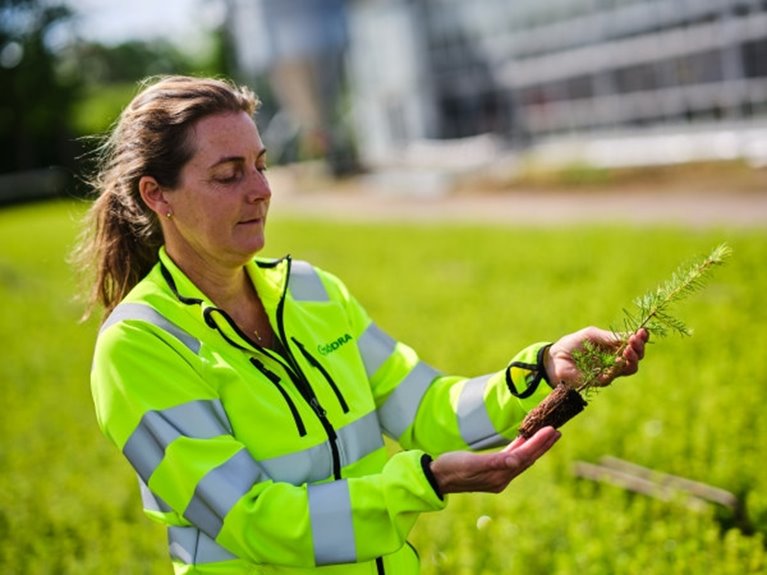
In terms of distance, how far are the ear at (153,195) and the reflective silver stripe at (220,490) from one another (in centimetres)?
68

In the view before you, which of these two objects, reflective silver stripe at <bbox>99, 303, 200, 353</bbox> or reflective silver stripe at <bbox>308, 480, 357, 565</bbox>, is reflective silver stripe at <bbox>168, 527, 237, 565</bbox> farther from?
reflective silver stripe at <bbox>99, 303, 200, 353</bbox>

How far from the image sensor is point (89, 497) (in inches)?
219

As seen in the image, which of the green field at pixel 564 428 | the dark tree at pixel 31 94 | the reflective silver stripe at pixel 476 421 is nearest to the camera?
the reflective silver stripe at pixel 476 421

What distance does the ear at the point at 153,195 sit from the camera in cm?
226

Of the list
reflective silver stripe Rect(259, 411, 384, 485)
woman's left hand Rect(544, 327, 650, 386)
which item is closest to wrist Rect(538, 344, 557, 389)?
woman's left hand Rect(544, 327, 650, 386)

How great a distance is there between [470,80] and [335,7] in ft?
22.0

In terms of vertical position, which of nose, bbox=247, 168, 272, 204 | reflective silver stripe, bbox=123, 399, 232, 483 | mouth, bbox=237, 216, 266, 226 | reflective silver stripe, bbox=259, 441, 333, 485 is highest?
nose, bbox=247, 168, 272, 204

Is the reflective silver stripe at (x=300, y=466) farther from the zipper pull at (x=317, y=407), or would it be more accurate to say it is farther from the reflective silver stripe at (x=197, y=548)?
→ the reflective silver stripe at (x=197, y=548)

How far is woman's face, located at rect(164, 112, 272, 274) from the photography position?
2.18 meters

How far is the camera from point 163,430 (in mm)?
1960

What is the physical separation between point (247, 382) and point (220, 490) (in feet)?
0.96

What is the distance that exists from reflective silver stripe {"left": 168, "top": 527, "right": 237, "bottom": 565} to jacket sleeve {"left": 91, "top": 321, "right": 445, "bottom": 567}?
105mm

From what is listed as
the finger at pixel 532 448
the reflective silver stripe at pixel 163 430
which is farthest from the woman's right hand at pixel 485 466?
the reflective silver stripe at pixel 163 430

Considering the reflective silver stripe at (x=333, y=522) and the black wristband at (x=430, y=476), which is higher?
the black wristband at (x=430, y=476)
